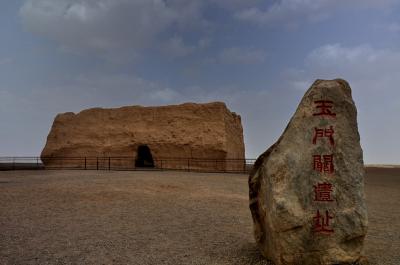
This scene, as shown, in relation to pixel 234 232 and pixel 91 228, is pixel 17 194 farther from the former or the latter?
pixel 234 232

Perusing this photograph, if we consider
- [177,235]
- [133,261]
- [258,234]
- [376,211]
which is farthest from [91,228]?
[376,211]

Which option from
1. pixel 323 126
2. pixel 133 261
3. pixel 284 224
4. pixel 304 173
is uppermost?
pixel 323 126

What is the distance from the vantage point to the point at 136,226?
31.9 ft

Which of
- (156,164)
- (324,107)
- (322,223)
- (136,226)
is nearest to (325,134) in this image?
(324,107)

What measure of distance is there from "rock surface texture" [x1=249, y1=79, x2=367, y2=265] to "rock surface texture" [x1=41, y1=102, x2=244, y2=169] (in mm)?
21634

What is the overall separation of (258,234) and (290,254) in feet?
3.27

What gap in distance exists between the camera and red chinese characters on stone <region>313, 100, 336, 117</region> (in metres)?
6.54

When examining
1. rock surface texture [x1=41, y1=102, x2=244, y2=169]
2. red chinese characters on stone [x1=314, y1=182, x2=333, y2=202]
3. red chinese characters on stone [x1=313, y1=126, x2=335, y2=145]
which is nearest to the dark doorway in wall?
rock surface texture [x1=41, y1=102, x2=244, y2=169]

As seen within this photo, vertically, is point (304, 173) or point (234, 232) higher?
point (304, 173)

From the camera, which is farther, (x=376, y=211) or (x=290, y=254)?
(x=376, y=211)

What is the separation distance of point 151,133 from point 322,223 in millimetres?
24947

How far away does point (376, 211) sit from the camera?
13055mm

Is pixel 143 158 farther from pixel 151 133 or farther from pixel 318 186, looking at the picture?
pixel 318 186

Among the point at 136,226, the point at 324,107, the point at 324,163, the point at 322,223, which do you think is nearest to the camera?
the point at 322,223
